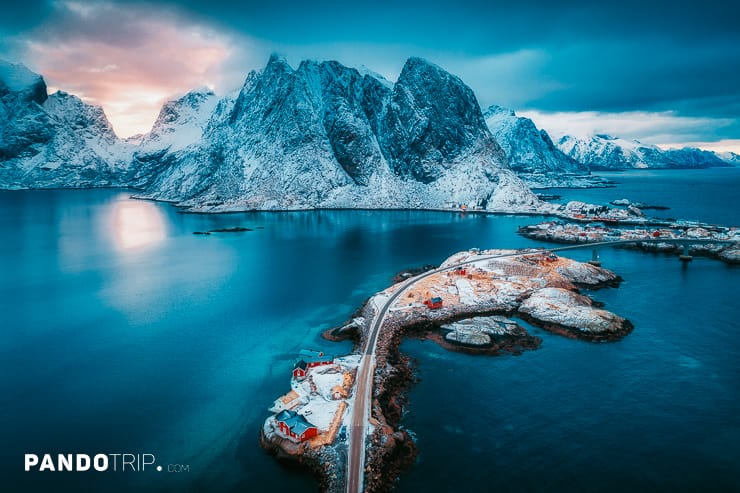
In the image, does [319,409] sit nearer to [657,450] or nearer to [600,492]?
[600,492]

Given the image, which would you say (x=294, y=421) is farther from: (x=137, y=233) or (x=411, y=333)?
(x=137, y=233)

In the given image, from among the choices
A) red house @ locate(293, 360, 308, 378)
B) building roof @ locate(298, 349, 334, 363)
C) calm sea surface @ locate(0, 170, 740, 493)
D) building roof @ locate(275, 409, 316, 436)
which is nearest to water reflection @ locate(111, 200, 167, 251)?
calm sea surface @ locate(0, 170, 740, 493)

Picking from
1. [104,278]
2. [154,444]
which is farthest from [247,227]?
[154,444]

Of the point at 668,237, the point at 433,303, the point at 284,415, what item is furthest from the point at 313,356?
the point at 668,237

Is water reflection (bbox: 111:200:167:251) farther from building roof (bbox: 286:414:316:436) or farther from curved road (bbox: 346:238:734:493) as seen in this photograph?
building roof (bbox: 286:414:316:436)

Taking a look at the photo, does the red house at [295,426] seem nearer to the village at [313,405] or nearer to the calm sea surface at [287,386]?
the village at [313,405]
